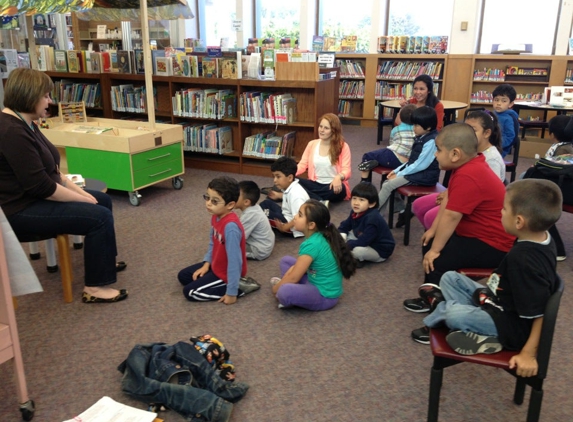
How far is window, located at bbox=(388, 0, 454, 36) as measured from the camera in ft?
31.6

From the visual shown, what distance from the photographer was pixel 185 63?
598 cm

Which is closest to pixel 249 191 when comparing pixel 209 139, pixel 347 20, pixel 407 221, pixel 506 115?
pixel 407 221

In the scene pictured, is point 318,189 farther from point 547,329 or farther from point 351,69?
point 351,69

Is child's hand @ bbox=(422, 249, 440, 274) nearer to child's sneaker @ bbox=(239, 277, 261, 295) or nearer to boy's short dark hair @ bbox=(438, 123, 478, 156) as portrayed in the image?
boy's short dark hair @ bbox=(438, 123, 478, 156)

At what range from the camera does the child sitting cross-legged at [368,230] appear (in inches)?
137

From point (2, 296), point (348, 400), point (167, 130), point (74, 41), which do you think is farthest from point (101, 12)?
point (74, 41)

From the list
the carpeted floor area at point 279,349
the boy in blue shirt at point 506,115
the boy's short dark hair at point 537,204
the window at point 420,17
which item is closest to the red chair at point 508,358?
the boy's short dark hair at point 537,204

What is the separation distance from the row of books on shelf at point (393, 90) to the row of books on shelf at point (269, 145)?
4.14 meters

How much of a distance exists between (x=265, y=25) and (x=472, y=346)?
10.7 meters

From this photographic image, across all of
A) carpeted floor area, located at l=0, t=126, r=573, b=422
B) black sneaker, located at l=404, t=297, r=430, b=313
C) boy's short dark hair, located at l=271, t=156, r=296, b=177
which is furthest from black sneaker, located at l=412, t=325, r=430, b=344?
boy's short dark hair, located at l=271, t=156, r=296, b=177

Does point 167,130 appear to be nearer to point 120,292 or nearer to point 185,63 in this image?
point 185,63

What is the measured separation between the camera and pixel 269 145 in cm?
570

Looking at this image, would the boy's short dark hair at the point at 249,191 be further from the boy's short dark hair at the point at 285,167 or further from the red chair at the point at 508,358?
the red chair at the point at 508,358

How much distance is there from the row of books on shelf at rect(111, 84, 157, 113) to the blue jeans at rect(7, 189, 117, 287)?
11.9 feet
